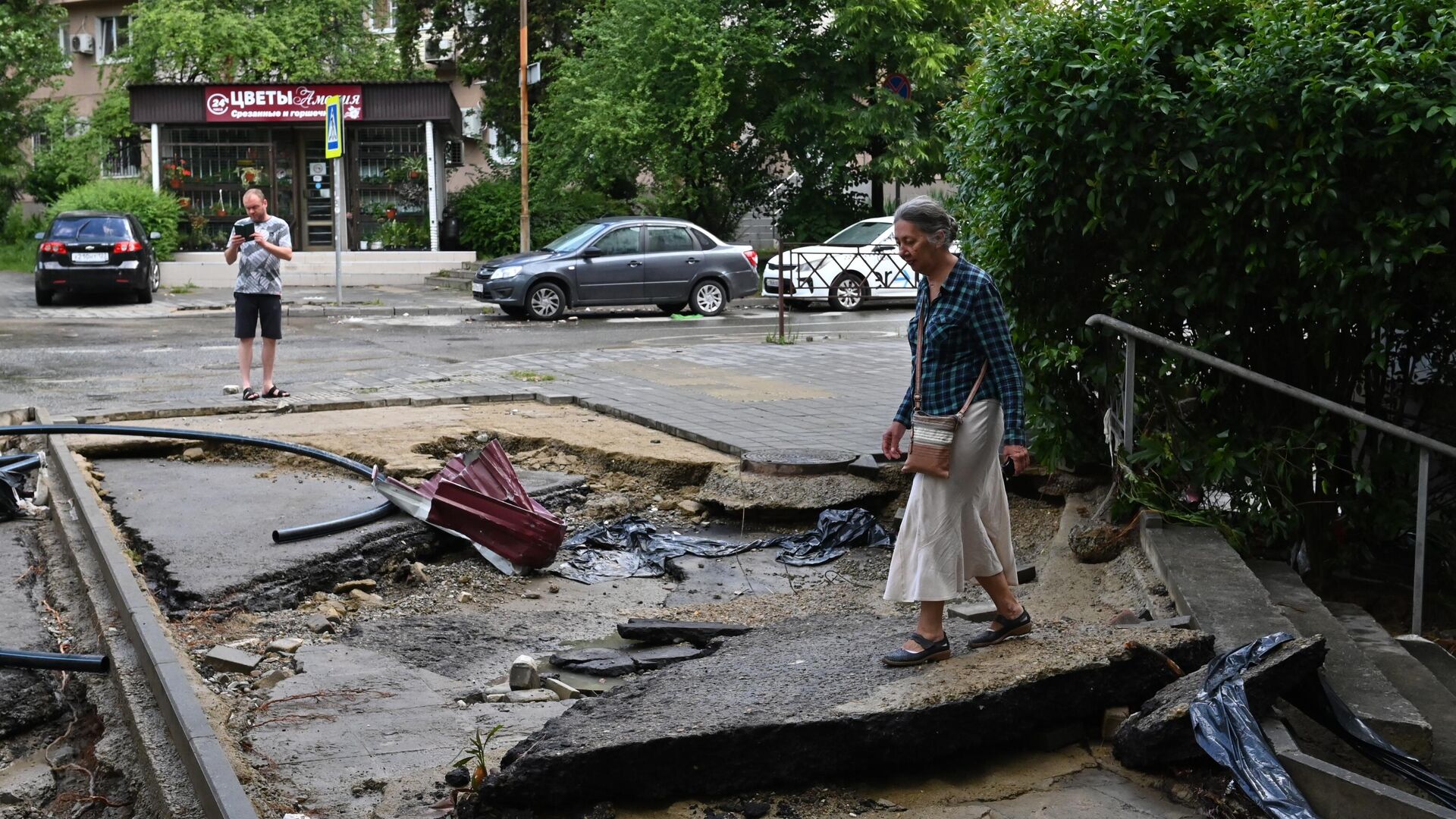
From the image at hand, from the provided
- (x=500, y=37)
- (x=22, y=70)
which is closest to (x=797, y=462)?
(x=500, y=37)

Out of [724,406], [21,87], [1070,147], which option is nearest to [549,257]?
[724,406]

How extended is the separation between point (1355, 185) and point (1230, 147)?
0.55 meters

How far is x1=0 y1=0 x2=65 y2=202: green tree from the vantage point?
38188mm

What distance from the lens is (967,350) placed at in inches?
194

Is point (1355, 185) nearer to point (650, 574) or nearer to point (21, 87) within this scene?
point (650, 574)

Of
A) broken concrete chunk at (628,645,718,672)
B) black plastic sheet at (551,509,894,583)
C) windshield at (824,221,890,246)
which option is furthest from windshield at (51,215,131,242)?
broken concrete chunk at (628,645,718,672)

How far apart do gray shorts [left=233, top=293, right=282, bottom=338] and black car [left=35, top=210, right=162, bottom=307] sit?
13.6m

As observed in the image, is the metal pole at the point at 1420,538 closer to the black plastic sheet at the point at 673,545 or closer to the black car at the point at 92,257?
the black plastic sheet at the point at 673,545

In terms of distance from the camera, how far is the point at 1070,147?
6.66 m

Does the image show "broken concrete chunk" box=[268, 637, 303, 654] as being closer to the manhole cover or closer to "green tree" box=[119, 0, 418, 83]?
the manhole cover

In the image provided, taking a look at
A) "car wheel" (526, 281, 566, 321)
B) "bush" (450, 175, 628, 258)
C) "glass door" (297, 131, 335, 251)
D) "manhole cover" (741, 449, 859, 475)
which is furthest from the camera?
"glass door" (297, 131, 335, 251)

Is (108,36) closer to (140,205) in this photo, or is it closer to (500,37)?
(500,37)

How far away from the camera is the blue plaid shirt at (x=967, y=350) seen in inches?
192

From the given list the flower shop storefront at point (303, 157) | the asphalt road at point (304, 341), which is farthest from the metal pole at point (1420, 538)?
the flower shop storefront at point (303, 157)
